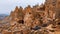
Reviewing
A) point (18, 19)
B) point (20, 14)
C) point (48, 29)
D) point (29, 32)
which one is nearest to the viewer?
point (48, 29)

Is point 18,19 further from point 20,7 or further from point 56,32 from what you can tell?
point 56,32

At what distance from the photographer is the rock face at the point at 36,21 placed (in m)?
26.1

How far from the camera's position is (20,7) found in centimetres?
5894

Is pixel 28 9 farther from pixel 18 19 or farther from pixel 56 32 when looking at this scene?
pixel 56 32

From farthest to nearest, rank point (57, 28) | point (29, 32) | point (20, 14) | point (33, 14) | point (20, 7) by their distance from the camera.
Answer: point (20, 7), point (20, 14), point (33, 14), point (29, 32), point (57, 28)

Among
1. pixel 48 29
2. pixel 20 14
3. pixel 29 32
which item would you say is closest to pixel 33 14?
pixel 20 14

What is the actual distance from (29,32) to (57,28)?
5.83 meters

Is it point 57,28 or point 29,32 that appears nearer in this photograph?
point 57,28

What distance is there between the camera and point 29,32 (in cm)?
2856

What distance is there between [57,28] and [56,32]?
0.43 metres

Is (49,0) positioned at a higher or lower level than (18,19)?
higher

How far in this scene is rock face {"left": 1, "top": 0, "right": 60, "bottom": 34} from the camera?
1028 inches

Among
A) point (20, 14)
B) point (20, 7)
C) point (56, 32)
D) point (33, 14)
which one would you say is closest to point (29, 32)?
point (56, 32)

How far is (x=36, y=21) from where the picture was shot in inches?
1571
